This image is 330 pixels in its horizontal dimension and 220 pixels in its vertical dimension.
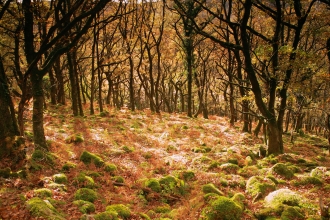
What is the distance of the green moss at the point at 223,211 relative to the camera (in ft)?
21.8

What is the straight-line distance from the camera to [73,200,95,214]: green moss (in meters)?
6.48

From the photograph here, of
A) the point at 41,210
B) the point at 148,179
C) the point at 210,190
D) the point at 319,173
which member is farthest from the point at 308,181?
the point at 41,210

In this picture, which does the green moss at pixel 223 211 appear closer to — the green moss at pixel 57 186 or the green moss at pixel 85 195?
the green moss at pixel 85 195

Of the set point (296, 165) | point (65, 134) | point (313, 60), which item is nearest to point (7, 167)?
point (65, 134)

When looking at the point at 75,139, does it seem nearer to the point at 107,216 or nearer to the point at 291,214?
the point at 107,216

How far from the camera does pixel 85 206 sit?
6566mm

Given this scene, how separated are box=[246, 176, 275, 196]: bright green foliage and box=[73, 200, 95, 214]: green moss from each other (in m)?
4.98

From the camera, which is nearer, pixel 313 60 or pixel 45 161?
pixel 45 161

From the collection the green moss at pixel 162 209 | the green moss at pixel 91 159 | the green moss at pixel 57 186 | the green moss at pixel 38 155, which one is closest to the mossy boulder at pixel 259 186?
the green moss at pixel 162 209

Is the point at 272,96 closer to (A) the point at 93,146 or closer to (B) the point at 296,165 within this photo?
(B) the point at 296,165

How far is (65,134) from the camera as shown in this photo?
14.6 m

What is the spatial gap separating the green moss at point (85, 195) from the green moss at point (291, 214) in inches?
195

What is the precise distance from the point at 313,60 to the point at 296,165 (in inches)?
175

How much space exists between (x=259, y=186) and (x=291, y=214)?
1965mm
